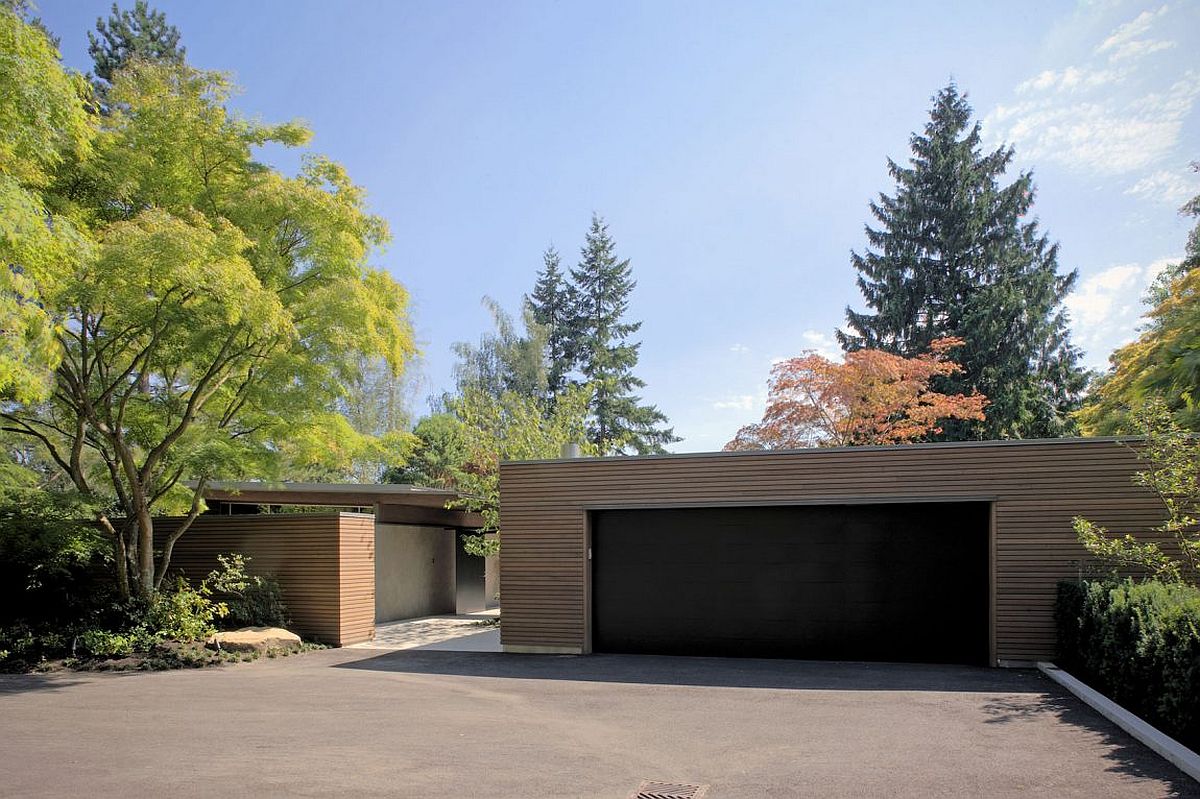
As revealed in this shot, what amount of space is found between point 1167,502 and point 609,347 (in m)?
30.9

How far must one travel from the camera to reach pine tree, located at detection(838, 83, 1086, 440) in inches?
1164

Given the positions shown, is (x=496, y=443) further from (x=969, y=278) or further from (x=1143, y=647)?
(x=969, y=278)

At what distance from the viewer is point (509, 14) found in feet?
44.9

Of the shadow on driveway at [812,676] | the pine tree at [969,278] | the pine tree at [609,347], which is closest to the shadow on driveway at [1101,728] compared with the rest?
the shadow on driveway at [812,676]

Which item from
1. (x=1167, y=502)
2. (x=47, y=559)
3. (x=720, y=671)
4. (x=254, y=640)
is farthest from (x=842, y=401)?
(x=47, y=559)

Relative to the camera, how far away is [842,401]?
22.7 m

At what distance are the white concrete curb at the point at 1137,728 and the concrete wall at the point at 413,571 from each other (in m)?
12.6

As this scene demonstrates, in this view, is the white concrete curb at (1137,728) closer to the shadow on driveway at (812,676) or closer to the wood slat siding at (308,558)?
the shadow on driveway at (812,676)

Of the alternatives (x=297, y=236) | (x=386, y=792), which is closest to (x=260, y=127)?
(x=297, y=236)

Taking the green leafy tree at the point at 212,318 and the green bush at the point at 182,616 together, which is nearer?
the green leafy tree at the point at 212,318

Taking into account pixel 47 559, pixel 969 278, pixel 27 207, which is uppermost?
pixel 969 278

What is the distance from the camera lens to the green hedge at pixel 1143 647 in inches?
247

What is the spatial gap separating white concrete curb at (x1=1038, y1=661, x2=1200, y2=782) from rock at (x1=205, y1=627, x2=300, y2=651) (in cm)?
1054

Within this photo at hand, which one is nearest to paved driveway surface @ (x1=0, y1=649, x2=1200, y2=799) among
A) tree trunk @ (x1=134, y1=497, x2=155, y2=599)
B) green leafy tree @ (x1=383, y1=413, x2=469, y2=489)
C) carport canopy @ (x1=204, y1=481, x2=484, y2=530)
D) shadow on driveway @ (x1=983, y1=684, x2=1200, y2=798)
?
shadow on driveway @ (x1=983, y1=684, x2=1200, y2=798)
